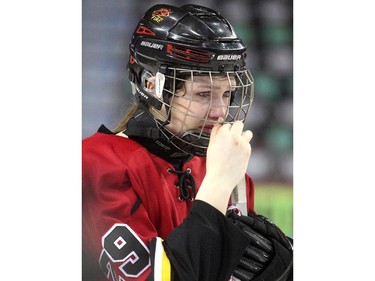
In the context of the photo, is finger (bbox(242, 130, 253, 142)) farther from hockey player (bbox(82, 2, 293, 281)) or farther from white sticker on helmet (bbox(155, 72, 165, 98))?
white sticker on helmet (bbox(155, 72, 165, 98))

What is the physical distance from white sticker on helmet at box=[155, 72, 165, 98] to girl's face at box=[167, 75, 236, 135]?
3 centimetres

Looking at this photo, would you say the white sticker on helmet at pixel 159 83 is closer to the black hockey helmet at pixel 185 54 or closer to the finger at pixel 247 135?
the black hockey helmet at pixel 185 54

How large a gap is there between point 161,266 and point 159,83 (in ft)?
1.24

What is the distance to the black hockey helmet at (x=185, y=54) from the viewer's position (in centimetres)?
192

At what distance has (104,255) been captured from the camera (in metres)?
1.97

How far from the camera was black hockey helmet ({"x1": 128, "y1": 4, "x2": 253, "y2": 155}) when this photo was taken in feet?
6.30

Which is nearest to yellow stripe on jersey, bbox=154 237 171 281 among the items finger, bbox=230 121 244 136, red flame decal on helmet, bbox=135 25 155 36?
finger, bbox=230 121 244 136

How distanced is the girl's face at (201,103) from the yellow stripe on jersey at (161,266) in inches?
10.2

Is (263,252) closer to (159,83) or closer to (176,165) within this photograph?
(176,165)

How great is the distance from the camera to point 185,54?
192 centimetres

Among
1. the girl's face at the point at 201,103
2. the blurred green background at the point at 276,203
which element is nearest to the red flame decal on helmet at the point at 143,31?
the girl's face at the point at 201,103

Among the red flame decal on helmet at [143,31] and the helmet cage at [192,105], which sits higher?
the red flame decal on helmet at [143,31]

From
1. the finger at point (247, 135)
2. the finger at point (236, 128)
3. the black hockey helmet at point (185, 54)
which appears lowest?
the finger at point (247, 135)
